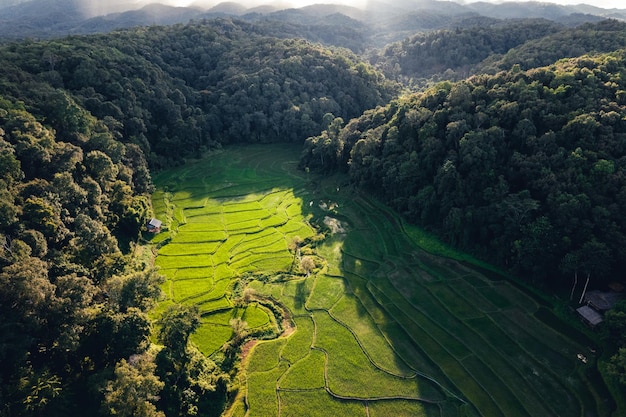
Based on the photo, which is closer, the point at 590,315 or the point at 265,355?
the point at 265,355

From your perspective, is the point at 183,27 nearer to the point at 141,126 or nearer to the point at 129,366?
the point at 141,126

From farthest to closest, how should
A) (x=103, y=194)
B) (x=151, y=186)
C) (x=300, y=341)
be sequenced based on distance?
1. (x=151, y=186)
2. (x=103, y=194)
3. (x=300, y=341)

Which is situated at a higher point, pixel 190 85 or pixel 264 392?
pixel 190 85

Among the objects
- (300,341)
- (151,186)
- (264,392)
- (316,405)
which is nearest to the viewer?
(316,405)

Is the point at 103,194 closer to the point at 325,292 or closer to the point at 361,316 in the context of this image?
the point at 325,292

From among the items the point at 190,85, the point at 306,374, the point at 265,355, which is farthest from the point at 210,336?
the point at 190,85

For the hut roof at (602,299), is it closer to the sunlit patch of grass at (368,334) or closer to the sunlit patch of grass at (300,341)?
the sunlit patch of grass at (368,334)

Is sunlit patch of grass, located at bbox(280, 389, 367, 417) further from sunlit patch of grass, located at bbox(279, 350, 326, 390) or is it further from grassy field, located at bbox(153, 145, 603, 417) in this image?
sunlit patch of grass, located at bbox(279, 350, 326, 390)

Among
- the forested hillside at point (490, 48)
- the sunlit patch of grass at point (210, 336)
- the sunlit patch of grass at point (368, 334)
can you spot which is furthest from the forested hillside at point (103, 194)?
the forested hillside at point (490, 48)
